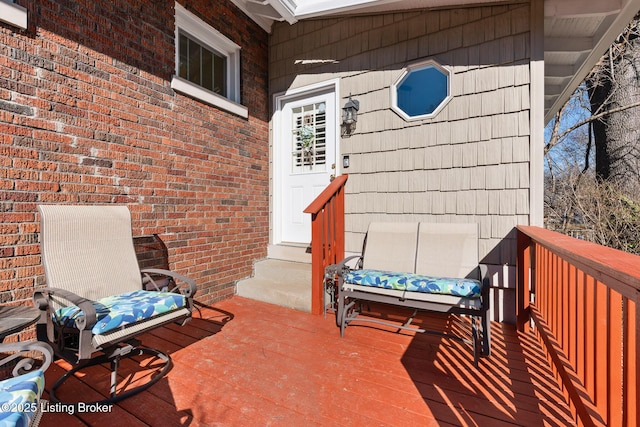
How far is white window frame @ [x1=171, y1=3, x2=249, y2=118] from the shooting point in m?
3.18

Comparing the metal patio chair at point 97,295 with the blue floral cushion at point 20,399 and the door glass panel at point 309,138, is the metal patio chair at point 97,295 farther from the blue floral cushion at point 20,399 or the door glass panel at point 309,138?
the door glass panel at point 309,138

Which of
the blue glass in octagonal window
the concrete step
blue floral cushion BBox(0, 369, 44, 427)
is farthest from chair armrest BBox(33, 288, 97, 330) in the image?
the blue glass in octagonal window

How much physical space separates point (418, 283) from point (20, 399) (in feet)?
7.31

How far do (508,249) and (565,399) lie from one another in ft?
4.53

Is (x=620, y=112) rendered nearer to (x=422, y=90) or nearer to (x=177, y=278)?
(x=422, y=90)

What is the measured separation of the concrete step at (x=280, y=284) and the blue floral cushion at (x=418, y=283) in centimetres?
74

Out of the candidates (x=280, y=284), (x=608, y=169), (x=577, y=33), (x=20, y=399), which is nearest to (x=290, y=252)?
(x=280, y=284)

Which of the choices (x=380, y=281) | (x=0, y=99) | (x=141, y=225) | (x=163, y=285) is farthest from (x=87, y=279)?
(x=380, y=281)

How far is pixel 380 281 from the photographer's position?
2.50 m

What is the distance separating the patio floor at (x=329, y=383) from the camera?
5.21 ft

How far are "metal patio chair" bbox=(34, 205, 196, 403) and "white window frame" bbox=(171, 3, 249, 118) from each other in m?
1.51

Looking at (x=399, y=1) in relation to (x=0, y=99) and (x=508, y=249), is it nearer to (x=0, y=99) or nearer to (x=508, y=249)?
(x=508, y=249)

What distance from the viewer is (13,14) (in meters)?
1.99

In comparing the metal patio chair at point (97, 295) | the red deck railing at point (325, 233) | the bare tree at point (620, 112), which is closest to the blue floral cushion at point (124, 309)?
the metal patio chair at point (97, 295)
